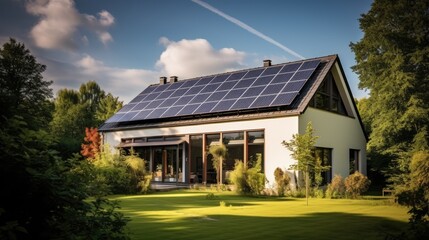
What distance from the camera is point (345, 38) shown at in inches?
1168

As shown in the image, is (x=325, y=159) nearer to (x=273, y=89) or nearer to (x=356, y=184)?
(x=356, y=184)

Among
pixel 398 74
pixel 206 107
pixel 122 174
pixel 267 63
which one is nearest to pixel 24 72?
pixel 206 107

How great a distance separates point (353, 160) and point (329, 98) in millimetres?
5540

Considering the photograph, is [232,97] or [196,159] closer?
[232,97]

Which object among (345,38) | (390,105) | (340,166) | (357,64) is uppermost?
(345,38)

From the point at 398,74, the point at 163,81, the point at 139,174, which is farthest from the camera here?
the point at 163,81

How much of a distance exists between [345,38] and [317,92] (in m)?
6.11

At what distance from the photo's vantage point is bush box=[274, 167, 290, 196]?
2241cm

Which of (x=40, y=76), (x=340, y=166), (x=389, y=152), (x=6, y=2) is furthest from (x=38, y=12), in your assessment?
(x=40, y=76)

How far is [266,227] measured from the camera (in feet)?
35.1

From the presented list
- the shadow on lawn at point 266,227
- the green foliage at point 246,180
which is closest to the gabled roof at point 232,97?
the green foliage at point 246,180

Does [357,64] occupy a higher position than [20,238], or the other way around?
[357,64]

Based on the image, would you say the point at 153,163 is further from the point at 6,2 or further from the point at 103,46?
the point at 6,2

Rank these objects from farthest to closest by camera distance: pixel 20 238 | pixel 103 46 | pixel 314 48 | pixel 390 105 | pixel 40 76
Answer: pixel 40 76 < pixel 314 48 < pixel 390 105 < pixel 103 46 < pixel 20 238
